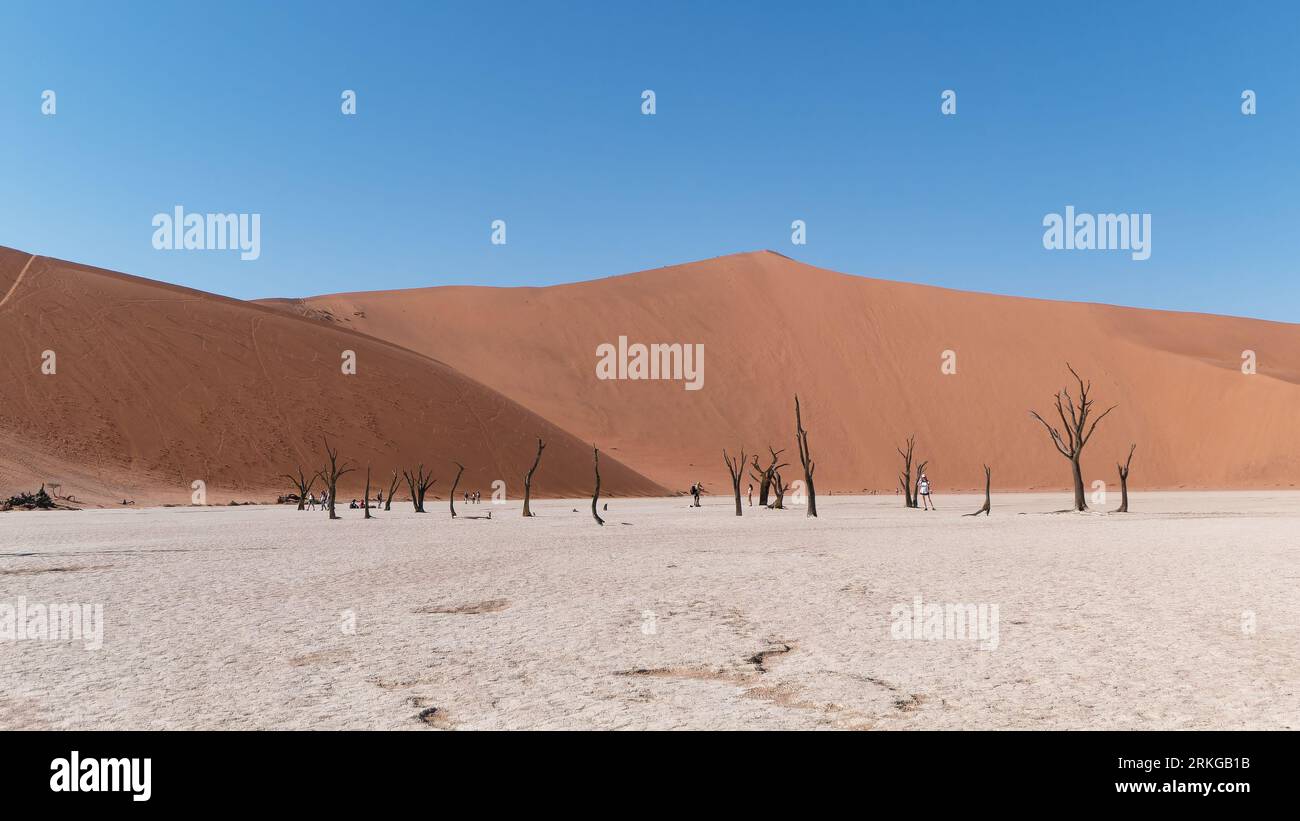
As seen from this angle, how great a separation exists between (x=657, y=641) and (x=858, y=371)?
94695 millimetres

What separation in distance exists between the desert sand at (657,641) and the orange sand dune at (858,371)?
6616 centimetres

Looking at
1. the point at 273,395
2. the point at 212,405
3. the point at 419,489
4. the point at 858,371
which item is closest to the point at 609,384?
the point at 858,371

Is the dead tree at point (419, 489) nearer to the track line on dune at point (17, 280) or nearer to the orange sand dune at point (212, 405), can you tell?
the orange sand dune at point (212, 405)

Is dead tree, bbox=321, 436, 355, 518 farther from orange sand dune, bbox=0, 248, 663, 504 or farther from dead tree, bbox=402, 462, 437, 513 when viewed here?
orange sand dune, bbox=0, 248, 663, 504

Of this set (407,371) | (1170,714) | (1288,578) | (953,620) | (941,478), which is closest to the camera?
(1170,714)

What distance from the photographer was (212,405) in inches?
2564

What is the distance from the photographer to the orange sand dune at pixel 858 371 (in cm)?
8762

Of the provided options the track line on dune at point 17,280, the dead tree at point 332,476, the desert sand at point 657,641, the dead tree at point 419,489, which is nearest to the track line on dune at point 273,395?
the dead tree at point 332,476

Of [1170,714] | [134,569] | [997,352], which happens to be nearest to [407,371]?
[997,352]

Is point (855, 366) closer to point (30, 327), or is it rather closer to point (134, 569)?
point (30, 327)

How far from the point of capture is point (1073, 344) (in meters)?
104

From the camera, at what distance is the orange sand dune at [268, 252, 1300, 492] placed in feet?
287

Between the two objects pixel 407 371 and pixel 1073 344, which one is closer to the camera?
pixel 407 371

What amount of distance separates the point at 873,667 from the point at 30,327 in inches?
2776
